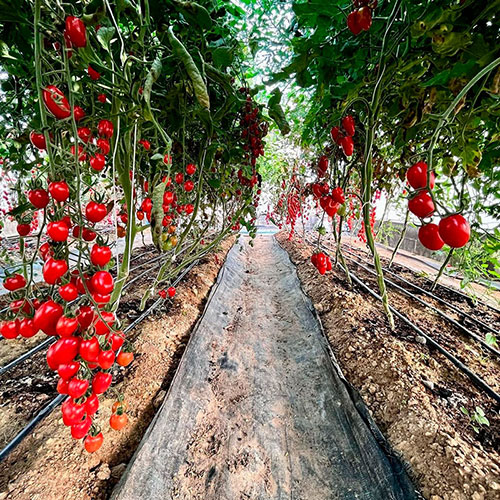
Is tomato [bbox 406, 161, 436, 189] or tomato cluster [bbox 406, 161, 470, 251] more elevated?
tomato [bbox 406, 161, 436, 189]

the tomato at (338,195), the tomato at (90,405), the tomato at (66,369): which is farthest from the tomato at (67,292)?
the tomato at (338,195)

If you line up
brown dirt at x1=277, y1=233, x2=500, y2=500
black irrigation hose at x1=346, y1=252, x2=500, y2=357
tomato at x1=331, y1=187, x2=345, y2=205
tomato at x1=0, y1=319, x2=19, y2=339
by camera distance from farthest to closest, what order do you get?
black irrigation hose at x1=346, y1=252, x2=500, y2=357
tomato at x1=331, y1=187, x2=345, y2=205
brown dirt at x1=277, y1=233, x2=500, y2=500
tomato at x1=0, y1=319, x2=19, y2=339

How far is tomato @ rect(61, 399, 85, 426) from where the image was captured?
1.77ft

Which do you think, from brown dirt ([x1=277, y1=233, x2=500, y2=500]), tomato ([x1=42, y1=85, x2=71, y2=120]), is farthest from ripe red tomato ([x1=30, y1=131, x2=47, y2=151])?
brown dirt ([x1=277, y1=233, x2=500, y2=500])

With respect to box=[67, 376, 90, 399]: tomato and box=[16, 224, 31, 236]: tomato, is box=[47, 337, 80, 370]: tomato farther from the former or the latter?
box=[16, 224, 31, 236]: tomato

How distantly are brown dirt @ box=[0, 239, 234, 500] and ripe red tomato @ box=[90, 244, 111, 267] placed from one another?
430 millimetres

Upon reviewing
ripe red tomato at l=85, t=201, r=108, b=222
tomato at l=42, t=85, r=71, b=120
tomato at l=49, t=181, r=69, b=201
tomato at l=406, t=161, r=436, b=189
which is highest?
tomato at l=42, t=85, r=71, b=120

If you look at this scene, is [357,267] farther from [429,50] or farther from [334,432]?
[429,50]

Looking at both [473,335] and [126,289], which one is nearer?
[473,335]

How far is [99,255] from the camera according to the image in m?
0.58

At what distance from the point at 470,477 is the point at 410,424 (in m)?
0.21

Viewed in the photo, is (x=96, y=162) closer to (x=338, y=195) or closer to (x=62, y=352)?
(x=62, y=352)

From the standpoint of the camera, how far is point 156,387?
123 centimetres

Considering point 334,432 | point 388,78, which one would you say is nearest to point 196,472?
point 334,432
